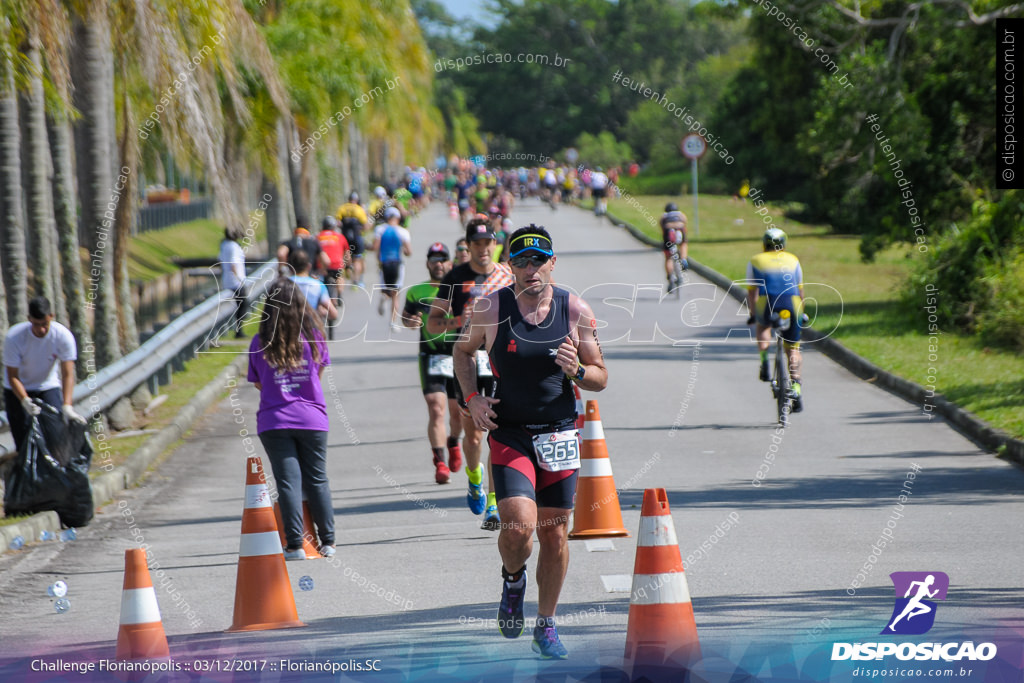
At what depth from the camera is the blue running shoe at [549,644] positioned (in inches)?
257

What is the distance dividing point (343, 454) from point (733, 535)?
5.61 meters

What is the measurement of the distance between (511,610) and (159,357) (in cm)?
1085

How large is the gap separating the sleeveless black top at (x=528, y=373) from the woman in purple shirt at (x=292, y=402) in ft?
8.67

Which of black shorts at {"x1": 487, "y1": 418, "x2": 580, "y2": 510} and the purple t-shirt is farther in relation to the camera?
the purple t-shirt

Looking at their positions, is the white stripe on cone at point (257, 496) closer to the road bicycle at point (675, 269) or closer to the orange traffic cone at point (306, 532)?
the orange traffic cone at point (306, 532)

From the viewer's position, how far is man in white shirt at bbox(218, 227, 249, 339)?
804 inches

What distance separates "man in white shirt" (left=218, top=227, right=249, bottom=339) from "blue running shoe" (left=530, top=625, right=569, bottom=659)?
13.2m

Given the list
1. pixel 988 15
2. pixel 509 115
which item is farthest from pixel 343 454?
pixel 509 115

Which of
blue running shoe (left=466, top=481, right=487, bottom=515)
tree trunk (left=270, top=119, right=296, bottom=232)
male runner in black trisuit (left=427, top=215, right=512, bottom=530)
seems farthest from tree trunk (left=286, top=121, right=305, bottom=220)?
blue running shoe (left=466, top=481, right=487, bottom=515)

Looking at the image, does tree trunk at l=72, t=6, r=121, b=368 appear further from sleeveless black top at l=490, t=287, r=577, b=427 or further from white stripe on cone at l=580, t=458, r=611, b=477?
sleeveless black top at l=490, t=287, r=577, b=427

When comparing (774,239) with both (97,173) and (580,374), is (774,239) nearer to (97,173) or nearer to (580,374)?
(97,173)

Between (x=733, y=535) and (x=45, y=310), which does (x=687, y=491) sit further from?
(x=45, y=310)

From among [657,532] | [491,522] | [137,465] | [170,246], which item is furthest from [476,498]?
[170,246]

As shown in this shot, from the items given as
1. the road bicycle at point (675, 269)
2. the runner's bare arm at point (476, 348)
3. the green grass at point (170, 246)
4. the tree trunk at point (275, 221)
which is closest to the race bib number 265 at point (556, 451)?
the runner's bare arm at point (476, 348)
